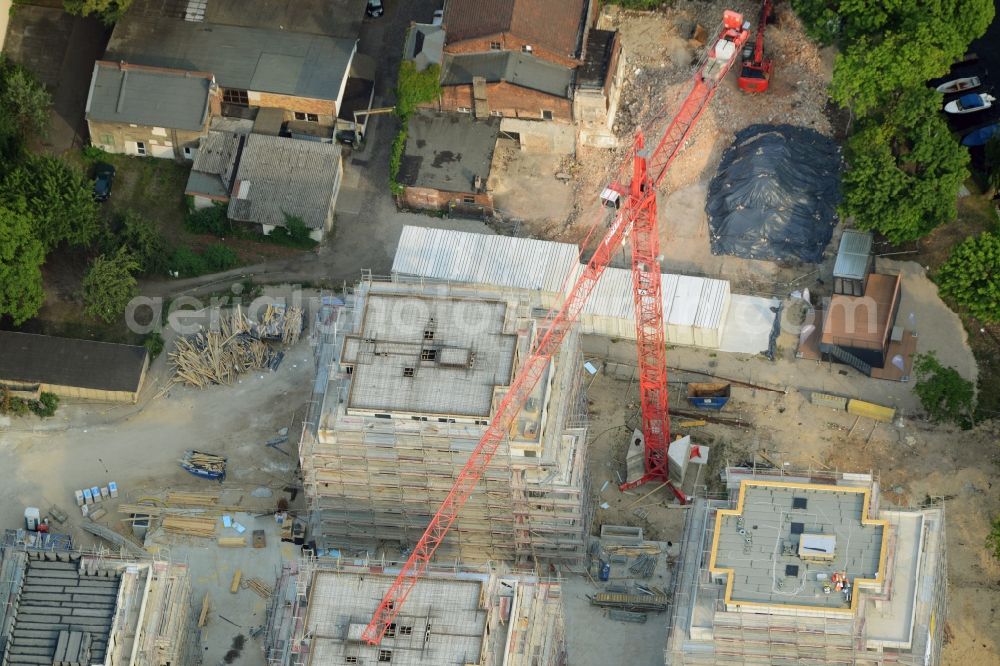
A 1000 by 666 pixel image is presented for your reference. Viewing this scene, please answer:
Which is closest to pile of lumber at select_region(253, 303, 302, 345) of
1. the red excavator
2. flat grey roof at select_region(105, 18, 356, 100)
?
flat grey roof at select_region(105, 18, 356, 100)

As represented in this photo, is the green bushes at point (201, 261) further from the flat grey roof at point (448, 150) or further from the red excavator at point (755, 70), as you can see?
the red excavator at point (755, 70)

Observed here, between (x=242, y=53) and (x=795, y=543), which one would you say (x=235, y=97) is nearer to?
(x=242, y=53)

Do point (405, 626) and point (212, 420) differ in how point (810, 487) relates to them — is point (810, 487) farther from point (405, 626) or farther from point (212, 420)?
point (212, 420)

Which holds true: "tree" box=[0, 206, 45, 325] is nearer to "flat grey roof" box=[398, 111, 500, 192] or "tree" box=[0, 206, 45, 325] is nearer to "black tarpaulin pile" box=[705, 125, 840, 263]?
"flat grey roof" box=[398, 111, 500, 192]

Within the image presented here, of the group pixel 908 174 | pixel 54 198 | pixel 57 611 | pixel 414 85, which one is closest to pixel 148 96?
pixel 54 198

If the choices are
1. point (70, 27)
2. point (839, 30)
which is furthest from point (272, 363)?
point (839, 30)
